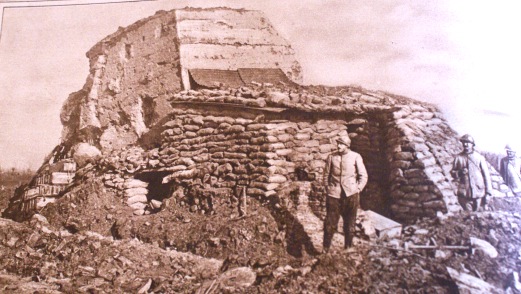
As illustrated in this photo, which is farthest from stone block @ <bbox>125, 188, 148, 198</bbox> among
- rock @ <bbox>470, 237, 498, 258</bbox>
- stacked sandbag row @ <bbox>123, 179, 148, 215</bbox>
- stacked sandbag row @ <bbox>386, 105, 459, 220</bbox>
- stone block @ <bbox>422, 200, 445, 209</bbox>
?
rock @ <bbox>470, 237, 498, 258</bbox>

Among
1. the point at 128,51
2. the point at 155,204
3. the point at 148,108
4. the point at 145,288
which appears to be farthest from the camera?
the point at 128,51

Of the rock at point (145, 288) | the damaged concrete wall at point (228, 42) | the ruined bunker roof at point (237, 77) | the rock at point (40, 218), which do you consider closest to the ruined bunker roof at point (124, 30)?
the damaged concrete wall at point (228, 42)

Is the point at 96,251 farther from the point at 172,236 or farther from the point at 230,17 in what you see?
the point at 230,17

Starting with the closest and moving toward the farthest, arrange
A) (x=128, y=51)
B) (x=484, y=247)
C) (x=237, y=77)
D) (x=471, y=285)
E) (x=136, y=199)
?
1. (x=471, y=285)
2. (x=484, y=247)
3. (x=136, y=199)
4. (x=237, y=77)
5. (x=128, y=51)

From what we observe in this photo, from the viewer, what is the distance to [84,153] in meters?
5.31

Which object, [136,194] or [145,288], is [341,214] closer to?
[145,288]

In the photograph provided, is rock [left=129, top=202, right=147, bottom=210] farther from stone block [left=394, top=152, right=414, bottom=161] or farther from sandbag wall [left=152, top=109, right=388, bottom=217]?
stone block [left=394, top=152, right=414, bottom=161]

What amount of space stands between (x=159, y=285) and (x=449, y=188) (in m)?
2.68

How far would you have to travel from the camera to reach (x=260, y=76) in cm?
480

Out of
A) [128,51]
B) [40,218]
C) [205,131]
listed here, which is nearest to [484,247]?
[205,131]

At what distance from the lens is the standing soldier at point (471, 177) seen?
3832 millimetres

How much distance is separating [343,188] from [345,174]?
0.41ft

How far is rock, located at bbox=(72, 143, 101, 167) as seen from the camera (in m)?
5.09

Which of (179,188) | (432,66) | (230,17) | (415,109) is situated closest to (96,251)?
(179,188)
